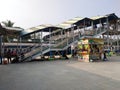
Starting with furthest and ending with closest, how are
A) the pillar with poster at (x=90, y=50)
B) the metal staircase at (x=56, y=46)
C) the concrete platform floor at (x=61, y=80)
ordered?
the metal staircase at (x=56, y=46) → the pillar with poster at (x=90, y=50) → the concrete platform floor at (x=61, y=80)

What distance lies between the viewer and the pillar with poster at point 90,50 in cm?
2209

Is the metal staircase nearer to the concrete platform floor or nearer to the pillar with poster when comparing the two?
the pillar with poster

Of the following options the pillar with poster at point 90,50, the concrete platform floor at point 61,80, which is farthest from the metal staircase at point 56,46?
the concrete platform floor at point 61,80

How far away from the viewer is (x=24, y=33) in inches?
1281

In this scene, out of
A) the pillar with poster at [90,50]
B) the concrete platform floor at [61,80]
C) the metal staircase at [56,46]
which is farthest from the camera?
the metal staircase at [56,46]

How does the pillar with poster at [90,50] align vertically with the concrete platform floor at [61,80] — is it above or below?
above

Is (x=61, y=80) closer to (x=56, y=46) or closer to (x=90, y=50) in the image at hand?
(x=90, y=50)

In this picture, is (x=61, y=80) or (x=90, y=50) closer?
(x=61, y=80)

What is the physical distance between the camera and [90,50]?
72.9 feet

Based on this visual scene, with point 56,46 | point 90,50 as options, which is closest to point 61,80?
point 90,50

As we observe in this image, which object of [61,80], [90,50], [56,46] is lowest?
[61,80]

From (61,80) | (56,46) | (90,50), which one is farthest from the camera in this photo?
(56,46)

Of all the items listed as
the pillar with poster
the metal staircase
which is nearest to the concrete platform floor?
the pillar with poster

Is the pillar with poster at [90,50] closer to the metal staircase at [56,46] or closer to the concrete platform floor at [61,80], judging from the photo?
the metal staircase at [56,46]
